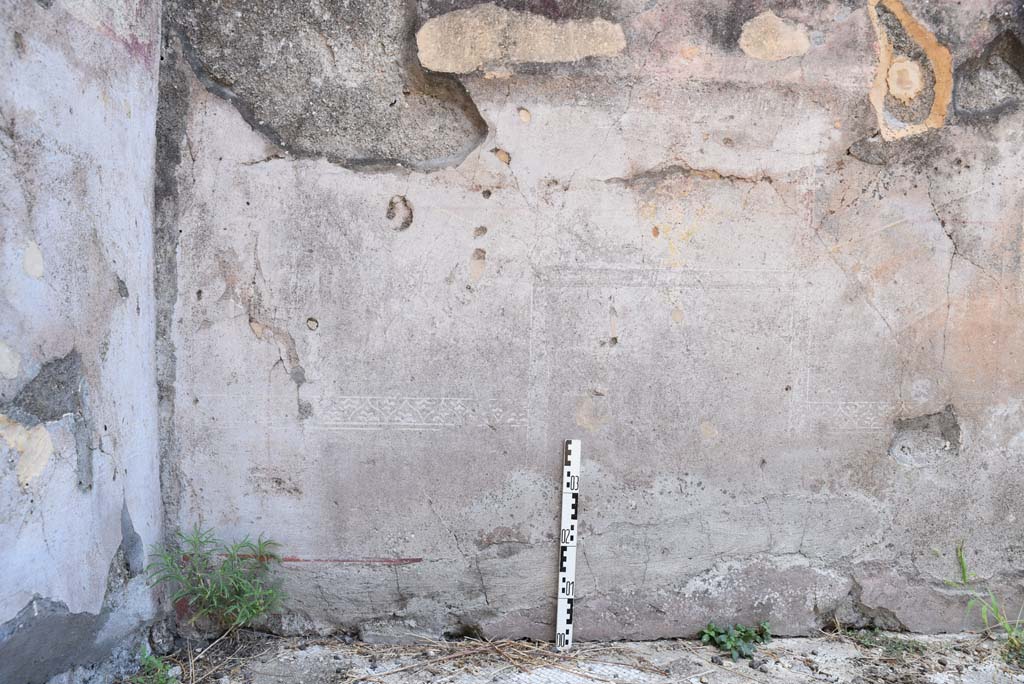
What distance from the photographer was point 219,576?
214 cm

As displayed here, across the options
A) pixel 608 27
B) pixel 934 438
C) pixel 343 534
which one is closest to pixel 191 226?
pixel 343 534

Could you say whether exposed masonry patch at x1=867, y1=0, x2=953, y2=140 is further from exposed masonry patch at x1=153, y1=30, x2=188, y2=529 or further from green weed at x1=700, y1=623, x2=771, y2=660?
exposed masonry patch at x1=153, y1=30, x2=188, y2=529

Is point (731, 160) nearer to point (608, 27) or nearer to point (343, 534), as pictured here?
point (608, 27)

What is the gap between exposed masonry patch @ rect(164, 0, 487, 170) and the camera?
2.13m

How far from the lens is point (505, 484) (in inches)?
89.0

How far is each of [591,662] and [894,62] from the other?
2.07 metres

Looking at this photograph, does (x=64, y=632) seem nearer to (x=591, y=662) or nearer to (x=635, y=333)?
(x=591, y=662)

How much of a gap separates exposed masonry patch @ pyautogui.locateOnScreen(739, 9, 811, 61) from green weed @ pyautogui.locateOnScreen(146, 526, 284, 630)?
2.11m

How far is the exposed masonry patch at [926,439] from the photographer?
7.61 ft

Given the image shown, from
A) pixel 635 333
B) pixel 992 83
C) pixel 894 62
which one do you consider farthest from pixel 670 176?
pixel 992 83

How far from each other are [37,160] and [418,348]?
3.52ft

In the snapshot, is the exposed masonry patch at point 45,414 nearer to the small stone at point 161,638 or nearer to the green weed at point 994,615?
the small stone at point 161,638

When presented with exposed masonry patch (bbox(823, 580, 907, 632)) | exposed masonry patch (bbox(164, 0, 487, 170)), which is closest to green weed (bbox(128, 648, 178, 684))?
exposed masonry patch (bbox(164, 0, 487, 170))

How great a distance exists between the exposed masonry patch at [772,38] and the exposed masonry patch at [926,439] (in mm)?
1219
